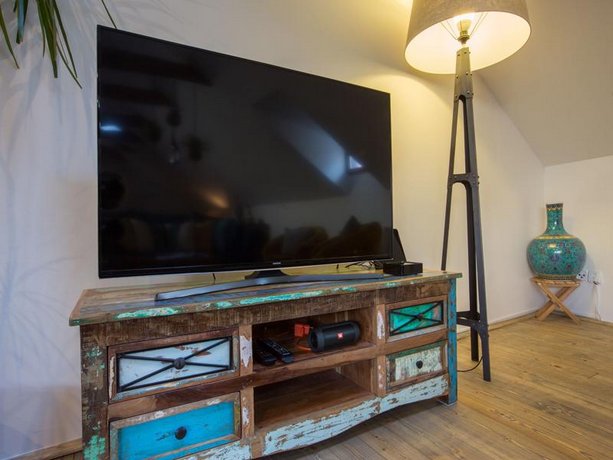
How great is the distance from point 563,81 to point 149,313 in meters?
2.74

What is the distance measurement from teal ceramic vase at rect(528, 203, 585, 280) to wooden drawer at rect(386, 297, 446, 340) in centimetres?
162

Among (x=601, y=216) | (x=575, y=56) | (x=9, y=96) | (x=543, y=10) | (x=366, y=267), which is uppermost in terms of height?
(x=543, y=10)

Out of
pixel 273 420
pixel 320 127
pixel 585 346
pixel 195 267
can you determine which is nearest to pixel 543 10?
pixel 320 127

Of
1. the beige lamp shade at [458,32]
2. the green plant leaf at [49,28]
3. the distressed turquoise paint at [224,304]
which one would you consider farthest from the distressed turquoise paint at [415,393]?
the green plant leaf at [49,28]

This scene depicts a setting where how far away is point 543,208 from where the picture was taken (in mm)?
2725

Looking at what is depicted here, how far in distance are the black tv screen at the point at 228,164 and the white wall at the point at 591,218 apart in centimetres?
210

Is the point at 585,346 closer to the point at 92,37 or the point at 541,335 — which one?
the point at 541,335

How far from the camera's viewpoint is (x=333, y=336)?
1094 millimetres

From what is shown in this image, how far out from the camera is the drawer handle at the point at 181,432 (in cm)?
86

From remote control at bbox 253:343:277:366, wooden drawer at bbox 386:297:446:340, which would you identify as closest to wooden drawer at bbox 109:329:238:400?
remote control at bbox 253:343:277:366

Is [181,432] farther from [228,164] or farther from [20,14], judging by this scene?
[20,14]

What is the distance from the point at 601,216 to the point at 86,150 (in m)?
3.23

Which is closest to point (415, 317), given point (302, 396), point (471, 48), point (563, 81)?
point (302, 396)

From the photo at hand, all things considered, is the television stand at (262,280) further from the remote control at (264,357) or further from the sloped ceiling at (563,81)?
the sloped ceiling at (563,81)
